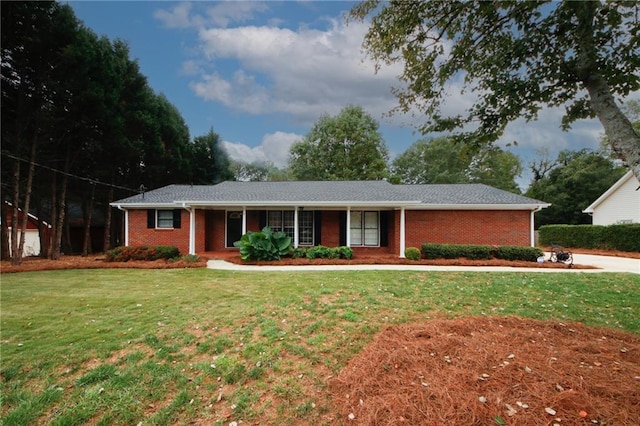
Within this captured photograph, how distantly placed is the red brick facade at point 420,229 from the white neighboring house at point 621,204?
11507 millimetres

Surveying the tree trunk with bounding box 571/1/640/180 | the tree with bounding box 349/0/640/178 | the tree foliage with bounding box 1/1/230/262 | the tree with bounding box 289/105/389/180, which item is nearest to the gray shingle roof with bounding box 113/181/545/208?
the tree foliage with bounding box 1/1/230/262

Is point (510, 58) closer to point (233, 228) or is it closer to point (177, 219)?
point (233, 228)

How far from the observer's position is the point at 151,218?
14781mm

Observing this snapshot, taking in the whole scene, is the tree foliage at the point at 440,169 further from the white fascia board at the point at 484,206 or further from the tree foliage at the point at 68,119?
the tree foliage at the point at 68,119

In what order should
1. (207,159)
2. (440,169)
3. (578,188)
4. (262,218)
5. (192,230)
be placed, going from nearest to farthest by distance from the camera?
(192,230) < (262,218) < (207,159) < (578,188) < (440,169)

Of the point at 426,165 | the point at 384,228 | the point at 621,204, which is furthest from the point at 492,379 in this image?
the point at 426,165

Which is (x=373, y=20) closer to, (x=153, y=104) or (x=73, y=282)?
(x=73, y=282)

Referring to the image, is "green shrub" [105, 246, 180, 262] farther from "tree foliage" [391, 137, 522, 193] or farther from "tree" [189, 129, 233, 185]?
"tree foliage" [391, 137, 522, 193]

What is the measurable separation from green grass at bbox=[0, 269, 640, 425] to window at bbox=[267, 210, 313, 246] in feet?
22.1

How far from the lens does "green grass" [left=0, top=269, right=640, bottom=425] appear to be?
2.98 metres

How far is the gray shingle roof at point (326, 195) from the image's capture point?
44.8 ft

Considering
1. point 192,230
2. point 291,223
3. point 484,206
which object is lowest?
point 192,230

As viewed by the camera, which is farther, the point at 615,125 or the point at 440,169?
the point at 440,169

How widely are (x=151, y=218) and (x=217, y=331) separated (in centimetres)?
1241
